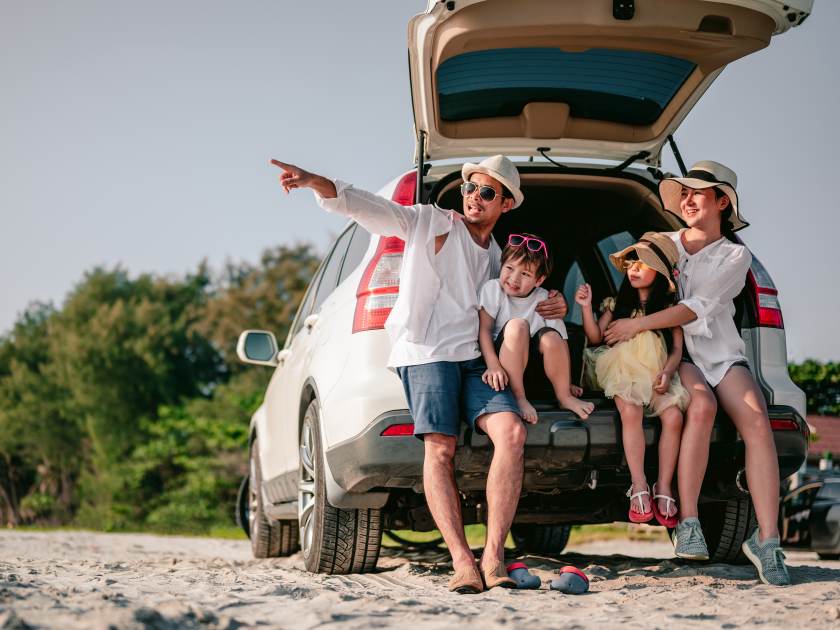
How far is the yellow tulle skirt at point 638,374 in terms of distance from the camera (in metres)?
3.79

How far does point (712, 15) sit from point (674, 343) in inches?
56.9

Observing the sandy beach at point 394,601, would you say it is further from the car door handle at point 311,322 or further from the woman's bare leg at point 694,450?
the car door handle at point 311,322

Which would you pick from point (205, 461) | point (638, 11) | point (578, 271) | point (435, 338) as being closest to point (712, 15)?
point (638, 11)

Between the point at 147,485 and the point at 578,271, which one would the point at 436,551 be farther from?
the point at 147,485

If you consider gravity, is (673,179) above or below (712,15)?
below

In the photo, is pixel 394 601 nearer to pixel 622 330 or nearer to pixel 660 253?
pixel 622 330

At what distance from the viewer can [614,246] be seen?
529 centimetres

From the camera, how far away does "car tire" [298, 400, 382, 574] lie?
4.06m

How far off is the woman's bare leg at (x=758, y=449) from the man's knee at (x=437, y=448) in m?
1.30

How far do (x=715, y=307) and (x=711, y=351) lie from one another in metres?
0.20

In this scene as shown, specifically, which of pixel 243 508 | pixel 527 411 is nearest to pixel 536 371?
pixel 527 411

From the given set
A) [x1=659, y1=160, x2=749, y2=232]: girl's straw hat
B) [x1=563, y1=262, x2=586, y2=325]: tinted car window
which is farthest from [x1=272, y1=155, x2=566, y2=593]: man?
[x1=563, y1=262, x2=586, y2=325]: tinted car window

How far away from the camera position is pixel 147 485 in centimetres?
3597

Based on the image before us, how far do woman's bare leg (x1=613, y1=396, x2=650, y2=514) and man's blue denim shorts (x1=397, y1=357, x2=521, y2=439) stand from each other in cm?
48
